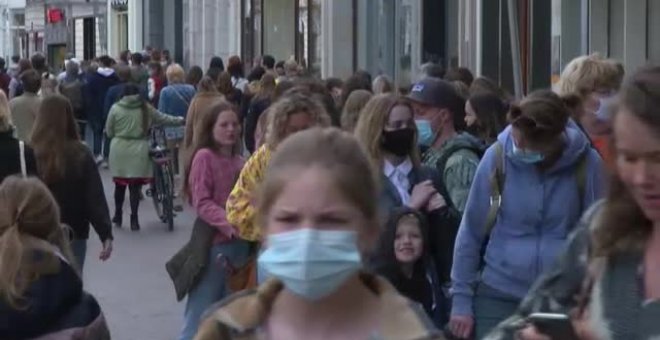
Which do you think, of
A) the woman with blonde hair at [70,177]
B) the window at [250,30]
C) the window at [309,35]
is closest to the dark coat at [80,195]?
the woman with blonde hair at [70,177]

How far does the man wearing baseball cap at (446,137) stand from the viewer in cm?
843

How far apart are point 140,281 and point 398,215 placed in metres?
8.11

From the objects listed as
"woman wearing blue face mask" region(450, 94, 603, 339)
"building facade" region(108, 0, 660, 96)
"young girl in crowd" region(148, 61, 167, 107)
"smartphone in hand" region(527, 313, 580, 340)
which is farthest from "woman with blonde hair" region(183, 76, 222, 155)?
"smartphone in hand" region(527, 313, 580, 340)

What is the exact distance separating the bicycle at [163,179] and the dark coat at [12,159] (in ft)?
28.5

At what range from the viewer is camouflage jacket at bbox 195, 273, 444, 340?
128 inches

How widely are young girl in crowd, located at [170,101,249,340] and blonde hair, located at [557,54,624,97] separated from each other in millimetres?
1947

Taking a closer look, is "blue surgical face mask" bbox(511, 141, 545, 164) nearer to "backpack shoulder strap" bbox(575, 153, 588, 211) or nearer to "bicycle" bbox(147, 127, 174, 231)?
"backpack shoulder strap" bbox(575, 153, 588, 211)

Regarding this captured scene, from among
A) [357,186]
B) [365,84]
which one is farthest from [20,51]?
[357,186]

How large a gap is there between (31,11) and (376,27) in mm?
40169

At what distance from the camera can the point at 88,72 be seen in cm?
2825

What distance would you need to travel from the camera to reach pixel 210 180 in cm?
977

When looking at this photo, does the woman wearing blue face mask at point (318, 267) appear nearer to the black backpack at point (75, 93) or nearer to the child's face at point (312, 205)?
the child's face at point (312, 205)

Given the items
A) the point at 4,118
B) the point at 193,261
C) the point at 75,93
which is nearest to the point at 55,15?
the point at 75,93

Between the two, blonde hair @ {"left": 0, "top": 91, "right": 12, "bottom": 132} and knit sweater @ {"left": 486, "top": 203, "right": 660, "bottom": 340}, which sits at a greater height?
knit sweater @ {"left": 486, "top": 203, "right": 660, "bottom": 340}
